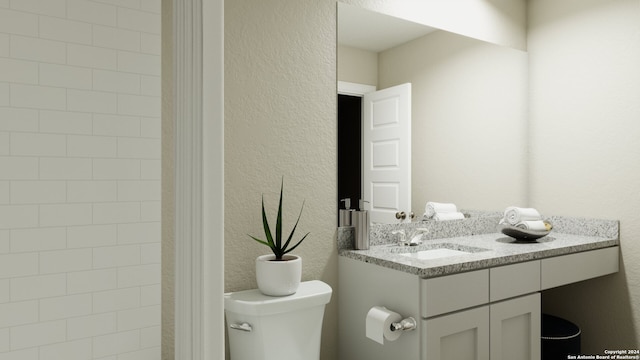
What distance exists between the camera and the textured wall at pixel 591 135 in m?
2.12

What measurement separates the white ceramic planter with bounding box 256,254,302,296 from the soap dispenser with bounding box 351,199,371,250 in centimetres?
40

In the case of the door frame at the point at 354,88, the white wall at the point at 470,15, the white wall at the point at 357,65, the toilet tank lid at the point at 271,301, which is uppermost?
the white wall at the point at 470,15

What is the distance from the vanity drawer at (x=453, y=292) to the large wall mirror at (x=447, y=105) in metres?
0.57

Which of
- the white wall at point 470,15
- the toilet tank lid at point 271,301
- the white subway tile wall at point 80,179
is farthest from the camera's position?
the white wall at point 470,15

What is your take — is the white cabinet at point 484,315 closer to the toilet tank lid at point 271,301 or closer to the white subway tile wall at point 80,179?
the toilet tank lid at point 271,301

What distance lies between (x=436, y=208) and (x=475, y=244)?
0.91 ft

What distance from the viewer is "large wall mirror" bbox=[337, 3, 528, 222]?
1.90 m

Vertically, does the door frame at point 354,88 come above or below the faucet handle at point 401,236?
above

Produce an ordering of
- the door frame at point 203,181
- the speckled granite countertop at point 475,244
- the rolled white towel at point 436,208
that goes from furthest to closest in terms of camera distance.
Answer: the rolled white towel at point 436,208 < the speckled granite countertop at point 475,244 < the door frame at point 203,181

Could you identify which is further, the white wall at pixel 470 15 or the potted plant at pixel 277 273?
the white wall at pixel 470 15

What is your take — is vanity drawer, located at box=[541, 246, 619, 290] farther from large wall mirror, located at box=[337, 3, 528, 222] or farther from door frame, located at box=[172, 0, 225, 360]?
door frame, located at box=[172, 0, 225, 360]

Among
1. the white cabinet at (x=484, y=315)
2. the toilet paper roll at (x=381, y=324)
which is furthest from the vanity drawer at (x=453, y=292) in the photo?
the toilet paper roll at (x=381, y=324)

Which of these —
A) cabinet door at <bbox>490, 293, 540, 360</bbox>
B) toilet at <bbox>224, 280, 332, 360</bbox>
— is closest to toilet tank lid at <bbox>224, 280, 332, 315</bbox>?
toilet at <bbox>224, 280, 332, 360</bbox>

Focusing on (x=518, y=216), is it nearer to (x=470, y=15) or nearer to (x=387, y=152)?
(x=387, y=152)
